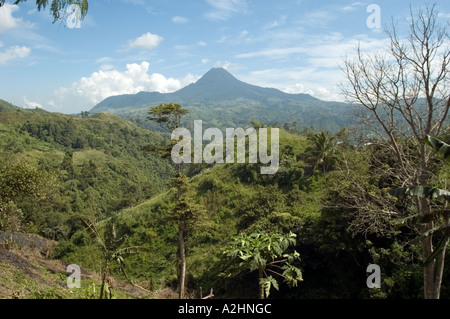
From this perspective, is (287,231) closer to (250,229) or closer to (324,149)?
(250,229)

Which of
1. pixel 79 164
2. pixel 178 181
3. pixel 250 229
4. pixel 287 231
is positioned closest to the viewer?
pixel 178 181

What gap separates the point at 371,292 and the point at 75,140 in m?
Result: 109

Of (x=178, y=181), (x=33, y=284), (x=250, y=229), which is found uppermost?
(x=178, y=181)

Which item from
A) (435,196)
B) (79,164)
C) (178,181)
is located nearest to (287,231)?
(178,181)

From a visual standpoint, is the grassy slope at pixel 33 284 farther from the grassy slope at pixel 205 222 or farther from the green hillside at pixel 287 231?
the green hillside at pixel 287 231

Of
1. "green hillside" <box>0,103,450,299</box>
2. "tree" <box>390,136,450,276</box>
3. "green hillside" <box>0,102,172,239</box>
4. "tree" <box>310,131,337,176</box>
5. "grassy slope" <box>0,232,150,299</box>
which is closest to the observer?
"tree" <box>390,136,450,276</box>

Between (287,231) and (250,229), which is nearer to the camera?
(287,231)

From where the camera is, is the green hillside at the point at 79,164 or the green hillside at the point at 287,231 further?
the green hillside at the point at 79,164

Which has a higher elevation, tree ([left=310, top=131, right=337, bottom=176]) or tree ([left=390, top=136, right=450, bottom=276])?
tree ([left=310, top=131, right=337, bottom=176])

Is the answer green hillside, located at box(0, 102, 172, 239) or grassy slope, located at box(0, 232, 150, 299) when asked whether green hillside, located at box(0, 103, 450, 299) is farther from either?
green hillside, located at box(0, 102, 172, 239)

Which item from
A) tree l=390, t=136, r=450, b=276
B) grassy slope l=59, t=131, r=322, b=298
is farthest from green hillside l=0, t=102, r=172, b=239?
tree l=390, t=136, r=450, b=276

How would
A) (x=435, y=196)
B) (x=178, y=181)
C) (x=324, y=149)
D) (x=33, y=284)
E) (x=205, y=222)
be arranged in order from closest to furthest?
(x=435, y=196) → (x=33, y=284) → (x=178, y=181) → (x=205, y=222) → (x=324, y=149)

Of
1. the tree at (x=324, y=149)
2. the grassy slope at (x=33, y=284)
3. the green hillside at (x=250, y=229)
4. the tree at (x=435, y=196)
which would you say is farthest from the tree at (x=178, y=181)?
the tree at (x=324, y=149)

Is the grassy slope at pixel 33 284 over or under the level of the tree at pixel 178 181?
under
